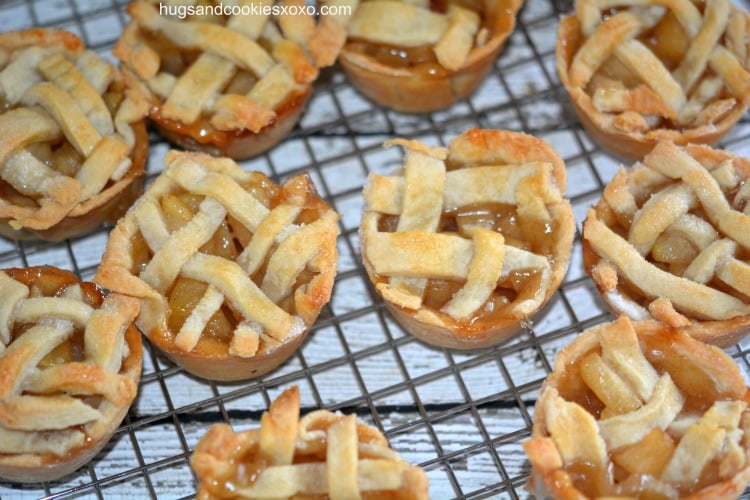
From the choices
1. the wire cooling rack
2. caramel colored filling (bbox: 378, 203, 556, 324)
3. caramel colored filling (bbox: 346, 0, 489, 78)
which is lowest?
the wire cooling rack

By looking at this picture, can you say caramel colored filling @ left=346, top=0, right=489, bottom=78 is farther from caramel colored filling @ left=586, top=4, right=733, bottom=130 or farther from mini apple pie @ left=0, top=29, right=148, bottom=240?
mini apple pie @ left=0, top=29, right=148, bottom=240

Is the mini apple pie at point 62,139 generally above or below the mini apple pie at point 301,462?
above

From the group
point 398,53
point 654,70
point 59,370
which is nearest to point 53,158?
point 59,370

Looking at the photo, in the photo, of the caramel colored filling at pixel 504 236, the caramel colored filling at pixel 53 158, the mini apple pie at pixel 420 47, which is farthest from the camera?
the mini apple pie at pixel 420 47

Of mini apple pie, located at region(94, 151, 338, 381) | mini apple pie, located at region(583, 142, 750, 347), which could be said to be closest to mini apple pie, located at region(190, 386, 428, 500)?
mini apple pie, located at region(94, 151, 338, 381)

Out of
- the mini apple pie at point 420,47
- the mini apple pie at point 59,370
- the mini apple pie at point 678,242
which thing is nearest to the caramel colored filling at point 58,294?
the mini apple pie at point 59,370

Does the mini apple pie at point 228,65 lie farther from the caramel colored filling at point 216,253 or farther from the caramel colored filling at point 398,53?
the caramel colored filling at point 216,253

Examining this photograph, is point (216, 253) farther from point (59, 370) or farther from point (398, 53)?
point (398, 53)
